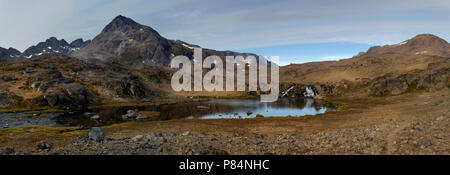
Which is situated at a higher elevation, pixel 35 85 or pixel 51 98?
pixel 35 85

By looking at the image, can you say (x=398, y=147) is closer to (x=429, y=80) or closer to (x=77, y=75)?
(x=429, y=80)

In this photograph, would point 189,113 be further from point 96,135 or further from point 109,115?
point 96,135

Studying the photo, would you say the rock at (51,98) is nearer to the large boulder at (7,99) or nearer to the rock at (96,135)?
the large boulder at (7,99)

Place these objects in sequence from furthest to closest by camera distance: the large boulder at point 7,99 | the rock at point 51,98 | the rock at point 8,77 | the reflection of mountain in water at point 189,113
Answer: the rock at point 8,77 → the rock at point 51,98 → the large boulder at point 7,99 → the reflection of mountain in water at point 189,113

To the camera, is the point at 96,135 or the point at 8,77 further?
the point at 8,77

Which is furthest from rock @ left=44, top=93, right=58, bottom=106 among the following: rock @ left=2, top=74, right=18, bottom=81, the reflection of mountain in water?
rock @ left=2, top=74, right=18, bottom=81

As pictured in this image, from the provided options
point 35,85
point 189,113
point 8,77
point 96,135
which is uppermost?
point 8,77

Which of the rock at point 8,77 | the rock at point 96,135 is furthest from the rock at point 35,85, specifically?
the rock at point 96,135

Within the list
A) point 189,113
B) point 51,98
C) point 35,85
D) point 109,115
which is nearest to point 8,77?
point 35,85

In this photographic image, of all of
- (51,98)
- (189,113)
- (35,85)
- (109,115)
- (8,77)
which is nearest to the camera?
(109,115)

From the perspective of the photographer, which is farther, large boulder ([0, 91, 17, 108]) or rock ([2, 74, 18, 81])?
rock ([2, 74, 18, 81])

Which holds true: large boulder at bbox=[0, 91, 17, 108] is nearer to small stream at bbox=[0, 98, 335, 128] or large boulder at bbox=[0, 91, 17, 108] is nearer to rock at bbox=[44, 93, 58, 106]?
rock at bbox=[44, 93, 58, 106]
